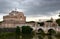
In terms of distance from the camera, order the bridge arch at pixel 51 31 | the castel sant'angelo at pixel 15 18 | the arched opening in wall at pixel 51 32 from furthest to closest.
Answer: the castel sant'angelo at pixel 15 18
the bridge arch at pixel 51 31
the arched opening in wall at pixel 51 32

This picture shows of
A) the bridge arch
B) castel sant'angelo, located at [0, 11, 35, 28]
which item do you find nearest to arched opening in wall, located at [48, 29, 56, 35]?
the bridge arch

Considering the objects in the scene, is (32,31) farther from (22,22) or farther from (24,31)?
(22,22)

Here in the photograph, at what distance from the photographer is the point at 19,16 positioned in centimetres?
6025

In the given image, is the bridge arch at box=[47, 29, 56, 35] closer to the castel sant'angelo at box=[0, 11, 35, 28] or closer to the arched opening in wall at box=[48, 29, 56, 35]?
the arched opening in wall at box=[48, 29, 56, 35]

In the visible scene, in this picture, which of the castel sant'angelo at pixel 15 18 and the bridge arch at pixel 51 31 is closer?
the bridge arch at pixel 51 31

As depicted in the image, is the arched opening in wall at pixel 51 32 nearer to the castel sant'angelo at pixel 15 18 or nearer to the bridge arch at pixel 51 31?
the bridge arch at pixel 51 31

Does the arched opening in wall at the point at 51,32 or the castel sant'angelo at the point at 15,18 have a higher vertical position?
the castel sant'angelo at the point at 15,18

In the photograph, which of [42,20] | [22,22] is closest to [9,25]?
[22,22]

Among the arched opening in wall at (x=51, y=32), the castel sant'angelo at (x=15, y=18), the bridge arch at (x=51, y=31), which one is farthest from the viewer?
the castel sant'angelo at (x=15, y=18)

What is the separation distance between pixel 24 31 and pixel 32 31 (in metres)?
2.37

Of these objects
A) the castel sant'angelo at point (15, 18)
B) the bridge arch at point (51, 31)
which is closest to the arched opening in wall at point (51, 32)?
the bridge arch at point (51, 31)

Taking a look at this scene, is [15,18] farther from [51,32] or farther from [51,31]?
[51,31]

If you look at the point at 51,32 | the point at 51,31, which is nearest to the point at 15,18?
the point at 51,32

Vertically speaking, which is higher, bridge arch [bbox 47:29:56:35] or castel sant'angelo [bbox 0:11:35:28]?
castel sant'angelo [bbox 0:11:35:28]
